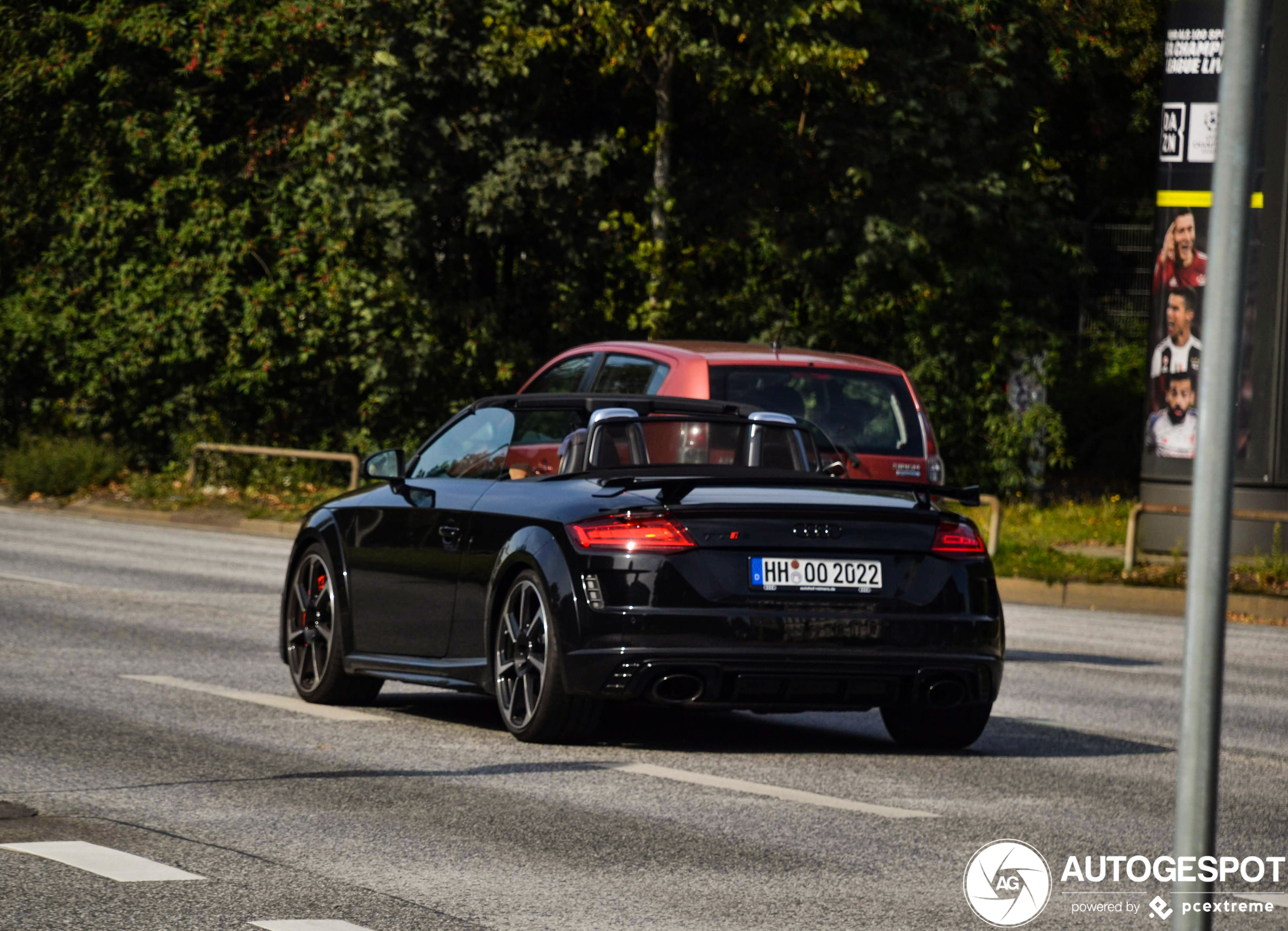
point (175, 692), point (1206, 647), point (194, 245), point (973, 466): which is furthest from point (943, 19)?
point (1206, 647)

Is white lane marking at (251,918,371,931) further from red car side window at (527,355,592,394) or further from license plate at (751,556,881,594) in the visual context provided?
red car side window at (527,355,592,394)

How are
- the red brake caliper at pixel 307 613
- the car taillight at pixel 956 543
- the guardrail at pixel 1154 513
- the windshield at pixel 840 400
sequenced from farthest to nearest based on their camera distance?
the guardrail at pixel 1154 513
the windshield at pixel 840 400
the red brake caliper at pixel 307 613
the car taillight at pixel 956 543

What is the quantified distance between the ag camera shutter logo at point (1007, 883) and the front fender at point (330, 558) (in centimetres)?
401

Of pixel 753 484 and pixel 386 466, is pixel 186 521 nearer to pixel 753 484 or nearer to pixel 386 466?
pixel 386 466

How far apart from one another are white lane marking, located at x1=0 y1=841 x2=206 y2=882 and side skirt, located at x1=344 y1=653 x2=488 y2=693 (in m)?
2.83

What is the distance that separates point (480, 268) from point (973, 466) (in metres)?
7.18

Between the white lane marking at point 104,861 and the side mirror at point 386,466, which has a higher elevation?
the side mirror at point 386,466

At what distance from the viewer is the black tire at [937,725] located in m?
8.80

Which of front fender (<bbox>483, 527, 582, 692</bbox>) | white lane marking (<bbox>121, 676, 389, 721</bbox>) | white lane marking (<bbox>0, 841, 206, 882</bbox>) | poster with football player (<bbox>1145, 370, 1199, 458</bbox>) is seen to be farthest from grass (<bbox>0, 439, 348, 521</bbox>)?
white lane marking (<bbox>0, 841, 206, 882</bbox>)

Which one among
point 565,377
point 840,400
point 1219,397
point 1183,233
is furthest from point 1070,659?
point 1219,397

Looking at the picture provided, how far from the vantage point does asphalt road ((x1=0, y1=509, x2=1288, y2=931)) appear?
5512mm

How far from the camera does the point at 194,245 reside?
1238 inches

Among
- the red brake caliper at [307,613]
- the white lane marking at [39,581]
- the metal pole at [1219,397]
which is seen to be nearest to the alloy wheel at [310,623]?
the red brake caliper at [307,613]

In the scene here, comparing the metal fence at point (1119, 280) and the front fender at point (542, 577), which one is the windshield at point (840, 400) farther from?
the metal fence at point (1119, 280)
